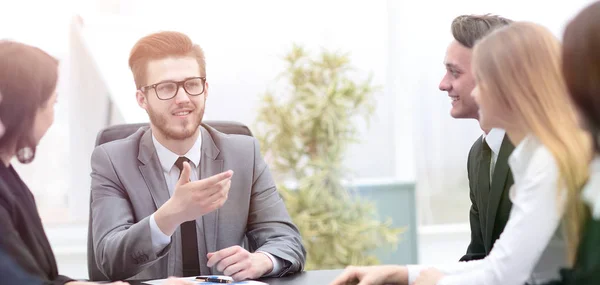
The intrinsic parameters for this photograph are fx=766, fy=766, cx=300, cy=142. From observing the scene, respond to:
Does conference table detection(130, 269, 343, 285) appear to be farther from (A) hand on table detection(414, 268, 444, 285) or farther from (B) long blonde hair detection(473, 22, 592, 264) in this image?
(B) long blonde hair detection(473, 22, 592, 264)

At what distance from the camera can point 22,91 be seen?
5.16 feet

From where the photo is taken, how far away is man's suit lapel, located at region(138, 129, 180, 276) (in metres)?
2.50


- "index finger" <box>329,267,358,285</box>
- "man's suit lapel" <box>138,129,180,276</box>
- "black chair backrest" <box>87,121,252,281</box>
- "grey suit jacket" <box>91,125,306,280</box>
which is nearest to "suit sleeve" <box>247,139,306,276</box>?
"grey suit jacket" <box>91,125,306,280</box>

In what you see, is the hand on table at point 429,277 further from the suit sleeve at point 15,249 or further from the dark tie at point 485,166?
the suit sleeve at point 15,249

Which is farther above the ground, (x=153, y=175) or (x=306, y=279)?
(x=153, y=175)

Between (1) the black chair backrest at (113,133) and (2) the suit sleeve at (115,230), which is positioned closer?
(2) the suit sleeve at (115,230)

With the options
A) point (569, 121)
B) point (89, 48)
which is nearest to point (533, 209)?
point (569, 121)

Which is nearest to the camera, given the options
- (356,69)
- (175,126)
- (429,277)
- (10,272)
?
(10,272)

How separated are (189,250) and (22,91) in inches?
42.7

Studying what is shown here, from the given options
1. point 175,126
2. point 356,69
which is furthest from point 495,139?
point 356,69

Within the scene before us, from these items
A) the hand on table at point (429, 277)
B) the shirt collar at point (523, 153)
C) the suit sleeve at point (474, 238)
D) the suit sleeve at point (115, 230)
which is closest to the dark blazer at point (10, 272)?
the suit sleeve at point (115, 230)

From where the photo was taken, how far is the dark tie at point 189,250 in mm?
2527

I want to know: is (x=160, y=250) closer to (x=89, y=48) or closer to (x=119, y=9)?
(x=89, y=48)

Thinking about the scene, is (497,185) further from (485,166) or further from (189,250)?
(189,250)
